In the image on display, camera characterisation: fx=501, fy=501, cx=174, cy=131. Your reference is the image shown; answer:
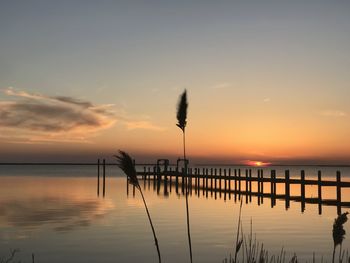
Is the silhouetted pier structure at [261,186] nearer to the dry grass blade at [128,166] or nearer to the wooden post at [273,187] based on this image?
the wooden post at [273,187]

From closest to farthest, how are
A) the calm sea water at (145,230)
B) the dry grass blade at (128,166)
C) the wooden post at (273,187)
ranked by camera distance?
the dry grass blade at (128,166)
the calm sea water at (145,230)
the wooden post at (273,187)

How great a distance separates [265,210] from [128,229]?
1153 centimetres

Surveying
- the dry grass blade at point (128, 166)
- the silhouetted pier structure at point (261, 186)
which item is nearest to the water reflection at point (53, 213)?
the silhouetted pier structure at point (261, 186)

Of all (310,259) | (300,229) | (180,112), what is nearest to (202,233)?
(300,229)

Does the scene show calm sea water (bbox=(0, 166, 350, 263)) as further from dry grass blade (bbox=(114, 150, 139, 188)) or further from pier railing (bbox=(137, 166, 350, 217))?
dry grass blade (bbox=(114, 150, 139, 188))

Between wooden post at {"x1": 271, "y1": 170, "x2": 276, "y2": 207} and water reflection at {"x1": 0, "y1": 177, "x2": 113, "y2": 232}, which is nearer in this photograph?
water reflection at {"x1": 0, "y1": 177, "x2": 113, "y2": 232}

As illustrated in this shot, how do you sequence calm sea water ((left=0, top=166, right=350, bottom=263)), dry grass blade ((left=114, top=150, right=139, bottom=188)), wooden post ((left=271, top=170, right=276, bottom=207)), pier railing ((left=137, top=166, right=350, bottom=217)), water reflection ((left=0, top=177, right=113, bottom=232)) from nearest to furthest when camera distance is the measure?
dry grass blade ((left=114, top=150, right=139, bottom=188))
calm sea water ((left=0, top=166, right=350, bottom=263))
water reflection ((left=0, top=177, right=113, bottom=232))
pier railing ((left=137, top=166, right=350, bottom=217))
wooden post ((left=271, top=170, right=276, bottom=207))

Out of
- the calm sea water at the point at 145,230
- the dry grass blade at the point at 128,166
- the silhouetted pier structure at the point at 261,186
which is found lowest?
the calm sea water at the point at 145,230

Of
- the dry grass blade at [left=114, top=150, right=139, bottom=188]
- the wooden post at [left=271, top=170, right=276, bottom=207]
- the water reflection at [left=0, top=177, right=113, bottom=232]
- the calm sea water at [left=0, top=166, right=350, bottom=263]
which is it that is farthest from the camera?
the wooden post at [left=271, top=170, right=276, bottom=207]

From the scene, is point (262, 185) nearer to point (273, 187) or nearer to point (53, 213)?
point (273, 187)

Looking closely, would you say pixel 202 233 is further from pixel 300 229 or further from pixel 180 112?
pixel 180 112

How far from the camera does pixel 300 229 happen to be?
974 inches

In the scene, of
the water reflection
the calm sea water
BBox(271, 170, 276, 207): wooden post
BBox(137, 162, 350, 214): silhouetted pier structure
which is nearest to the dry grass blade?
BBox(137, 162, 350, 214): silhouetted pier structure

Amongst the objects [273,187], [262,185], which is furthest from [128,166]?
[262,185]
